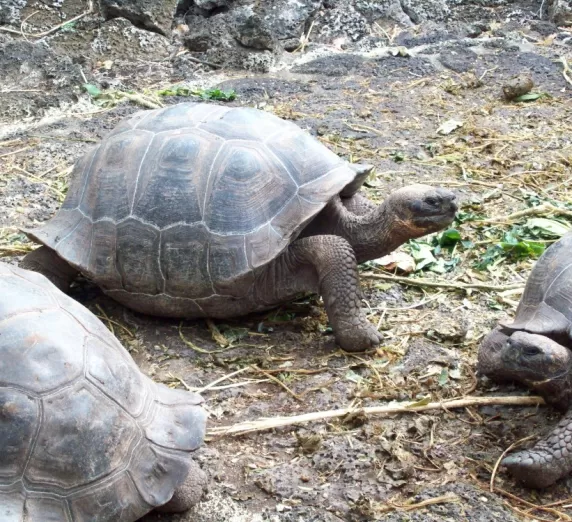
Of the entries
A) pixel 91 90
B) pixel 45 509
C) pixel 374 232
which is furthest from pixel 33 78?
pixel 45 509

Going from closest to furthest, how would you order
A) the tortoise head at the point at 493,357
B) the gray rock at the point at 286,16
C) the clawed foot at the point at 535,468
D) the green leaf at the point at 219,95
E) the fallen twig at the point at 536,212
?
the clawed foot at the point at 535,468 < the tortoise head at the point at 493,357 < the fallen twig at the point at 536,212 < the green leaf at the point at 219,95 < the gray rock at the point at 286,16

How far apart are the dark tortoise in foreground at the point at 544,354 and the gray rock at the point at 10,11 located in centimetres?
552

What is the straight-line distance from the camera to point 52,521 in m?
2.37

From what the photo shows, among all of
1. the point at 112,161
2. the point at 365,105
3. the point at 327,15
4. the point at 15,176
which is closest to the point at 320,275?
the point at 112,161

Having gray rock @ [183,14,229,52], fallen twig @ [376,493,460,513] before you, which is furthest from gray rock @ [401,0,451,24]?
fallen twig @ [376,493,460,513]

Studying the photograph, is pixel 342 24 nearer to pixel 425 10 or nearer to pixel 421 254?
pixel 425 10

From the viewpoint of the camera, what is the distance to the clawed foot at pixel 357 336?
3.63 meters

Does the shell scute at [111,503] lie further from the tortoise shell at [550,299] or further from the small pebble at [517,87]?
the small pebble at [517,87]

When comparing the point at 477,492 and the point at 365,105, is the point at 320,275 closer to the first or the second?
the point at 477,492

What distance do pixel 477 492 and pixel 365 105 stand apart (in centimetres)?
411

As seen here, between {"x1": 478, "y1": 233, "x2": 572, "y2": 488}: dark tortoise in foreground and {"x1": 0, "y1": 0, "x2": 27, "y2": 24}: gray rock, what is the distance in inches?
217

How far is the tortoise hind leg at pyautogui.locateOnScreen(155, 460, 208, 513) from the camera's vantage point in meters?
2.67

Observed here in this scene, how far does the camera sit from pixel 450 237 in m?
4.57

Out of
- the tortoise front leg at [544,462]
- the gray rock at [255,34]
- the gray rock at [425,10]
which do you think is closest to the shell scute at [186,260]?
the tortoise front leg at [544,462]
